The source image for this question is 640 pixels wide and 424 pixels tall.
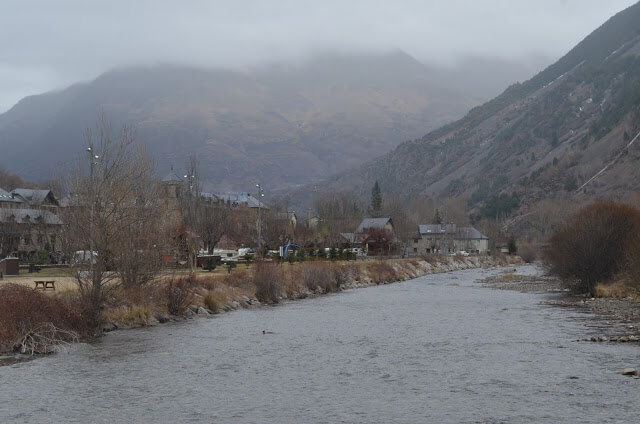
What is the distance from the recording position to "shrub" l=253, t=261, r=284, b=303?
4700 centimetres

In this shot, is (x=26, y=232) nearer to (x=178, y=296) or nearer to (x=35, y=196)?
(x=35, y=196)

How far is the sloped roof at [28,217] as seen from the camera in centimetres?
9794

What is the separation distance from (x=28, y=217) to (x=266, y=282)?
224ft

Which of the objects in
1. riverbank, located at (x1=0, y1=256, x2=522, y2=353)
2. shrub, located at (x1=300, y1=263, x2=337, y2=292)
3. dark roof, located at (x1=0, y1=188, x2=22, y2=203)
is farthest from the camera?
dark roof, located at (x1=0, y1=188, x2=22, y2=203)

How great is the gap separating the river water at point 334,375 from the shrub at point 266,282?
36.1 feet

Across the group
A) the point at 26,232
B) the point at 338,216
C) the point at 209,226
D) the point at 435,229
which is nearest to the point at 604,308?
the point at 209,226

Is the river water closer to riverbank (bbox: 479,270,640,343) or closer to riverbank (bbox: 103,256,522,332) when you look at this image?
riverbank (bbox: 479,270,640,343)

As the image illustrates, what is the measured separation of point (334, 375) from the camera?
22047 millimetres

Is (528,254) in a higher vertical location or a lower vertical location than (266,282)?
lower

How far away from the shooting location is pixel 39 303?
2823 centimetres

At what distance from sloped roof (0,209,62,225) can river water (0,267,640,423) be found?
2845 inches

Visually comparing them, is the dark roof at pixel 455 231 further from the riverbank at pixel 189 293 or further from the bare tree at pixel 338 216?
the riverbank at pixel 189 293

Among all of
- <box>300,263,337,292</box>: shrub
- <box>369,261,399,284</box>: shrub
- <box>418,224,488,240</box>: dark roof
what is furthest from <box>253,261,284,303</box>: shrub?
<box>418,224,488,240</box>: dark roof

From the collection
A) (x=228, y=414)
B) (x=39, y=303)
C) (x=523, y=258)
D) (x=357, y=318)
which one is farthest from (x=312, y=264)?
(x=523, y=258)
